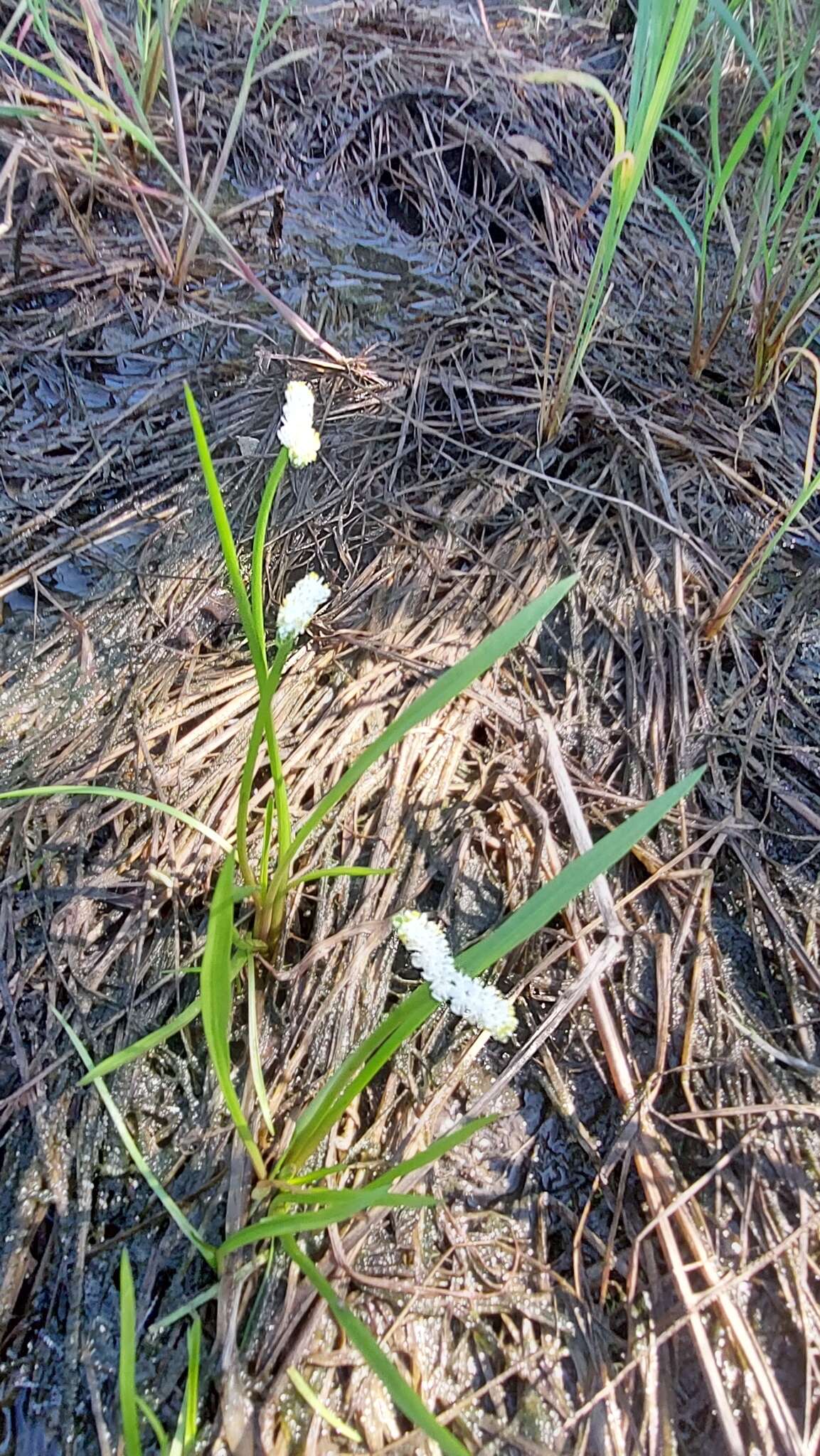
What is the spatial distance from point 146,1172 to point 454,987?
33 centimetres

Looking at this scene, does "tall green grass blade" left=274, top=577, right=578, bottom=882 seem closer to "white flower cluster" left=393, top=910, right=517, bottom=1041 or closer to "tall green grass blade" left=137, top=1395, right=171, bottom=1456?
"white flower cluster" left=393, top=910, right=517, bottom=1041

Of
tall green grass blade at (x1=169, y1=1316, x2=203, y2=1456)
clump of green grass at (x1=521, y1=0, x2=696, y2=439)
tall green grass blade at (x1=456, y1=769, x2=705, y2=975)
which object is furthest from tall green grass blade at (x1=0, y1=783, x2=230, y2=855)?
clump of green grass at (x1=521, y1=0, x2=696, y2=439)

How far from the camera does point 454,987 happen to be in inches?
20.4

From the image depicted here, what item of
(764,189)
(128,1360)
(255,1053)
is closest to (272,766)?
(255,1053)

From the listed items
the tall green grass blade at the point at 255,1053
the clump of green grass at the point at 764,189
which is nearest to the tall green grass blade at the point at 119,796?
the tall green grass blade at the point at 255,1053

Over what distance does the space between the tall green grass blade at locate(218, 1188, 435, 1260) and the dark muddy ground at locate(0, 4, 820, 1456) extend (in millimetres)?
78

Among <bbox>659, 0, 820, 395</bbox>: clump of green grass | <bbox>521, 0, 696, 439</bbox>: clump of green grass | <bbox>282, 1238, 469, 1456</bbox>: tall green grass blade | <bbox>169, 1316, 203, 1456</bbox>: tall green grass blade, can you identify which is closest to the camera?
<bbox>282, 1238, 469, 1456</bbox>: tall green grass blade

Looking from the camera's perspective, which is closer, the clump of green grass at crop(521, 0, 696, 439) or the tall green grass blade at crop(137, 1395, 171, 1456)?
the tall green grass blade at crop(137, 1395, 171, 1456)

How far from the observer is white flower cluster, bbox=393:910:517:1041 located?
52 centimetres

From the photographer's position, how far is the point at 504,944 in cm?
53

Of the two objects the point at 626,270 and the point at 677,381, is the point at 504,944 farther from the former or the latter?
the point at 626,270

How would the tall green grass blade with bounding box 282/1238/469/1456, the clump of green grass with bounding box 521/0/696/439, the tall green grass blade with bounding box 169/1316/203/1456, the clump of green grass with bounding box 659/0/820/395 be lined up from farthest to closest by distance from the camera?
1. the clump of green grass with bounding box 659/0/820/395
2. the clump of green grass with bounding box 521/0/696/439
3. the tall green grass blade with bounding box 169/1316/203/1456
4. the tall green grass blade with bounding box 282/1238/469/1456

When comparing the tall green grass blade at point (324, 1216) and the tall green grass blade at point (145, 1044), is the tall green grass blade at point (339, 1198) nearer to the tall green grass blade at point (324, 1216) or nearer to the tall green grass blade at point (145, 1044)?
the tall green grass blade at point (324, 1216)

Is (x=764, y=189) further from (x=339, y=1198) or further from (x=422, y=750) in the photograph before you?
(x=339, y=1198)
